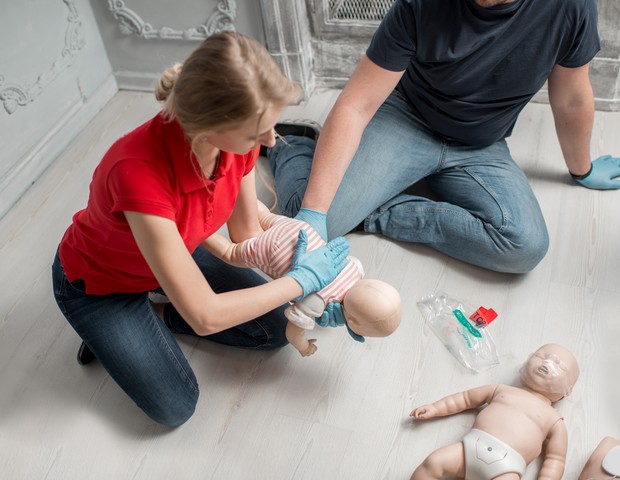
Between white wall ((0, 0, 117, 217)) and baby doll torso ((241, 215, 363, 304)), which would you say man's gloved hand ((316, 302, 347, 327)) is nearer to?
baby doll torso ((241, 215, 363, 304))

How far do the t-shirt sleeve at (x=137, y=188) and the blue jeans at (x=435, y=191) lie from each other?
28.7 inches

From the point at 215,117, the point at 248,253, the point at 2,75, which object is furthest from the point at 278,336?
the point at 2,75

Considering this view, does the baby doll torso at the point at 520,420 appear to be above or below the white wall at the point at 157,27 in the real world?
below

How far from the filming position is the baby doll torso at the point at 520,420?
4.68 ft

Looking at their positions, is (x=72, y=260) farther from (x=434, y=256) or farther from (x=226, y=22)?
(x=226, y=22)

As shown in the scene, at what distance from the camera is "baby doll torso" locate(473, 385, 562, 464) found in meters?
1.43

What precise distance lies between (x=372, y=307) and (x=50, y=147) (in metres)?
1.51

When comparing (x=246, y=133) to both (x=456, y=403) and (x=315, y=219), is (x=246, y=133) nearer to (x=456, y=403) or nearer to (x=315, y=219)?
(x=315, y=219)

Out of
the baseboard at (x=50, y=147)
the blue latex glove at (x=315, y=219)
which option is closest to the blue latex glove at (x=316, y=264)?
the blue latex glove at (x=315, y=219)

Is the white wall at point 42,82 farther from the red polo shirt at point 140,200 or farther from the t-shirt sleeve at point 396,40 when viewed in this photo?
the t-shirt sleeve at point 396,40

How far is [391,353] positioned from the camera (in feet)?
5.59

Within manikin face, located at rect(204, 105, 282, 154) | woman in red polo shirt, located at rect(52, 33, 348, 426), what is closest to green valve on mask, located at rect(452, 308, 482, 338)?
woman in red polo shirt, located at rect(52, 33, 348, 426)

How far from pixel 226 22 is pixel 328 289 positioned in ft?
4.40

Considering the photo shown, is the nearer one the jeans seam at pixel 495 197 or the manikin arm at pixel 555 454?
the manikin arm at pixel 555 454
